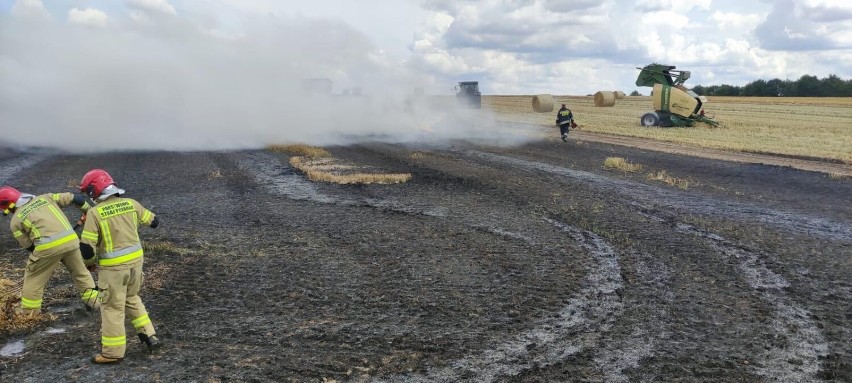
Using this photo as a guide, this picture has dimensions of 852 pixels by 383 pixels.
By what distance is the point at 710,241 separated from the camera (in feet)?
31.6

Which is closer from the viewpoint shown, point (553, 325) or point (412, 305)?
point (553, 325)

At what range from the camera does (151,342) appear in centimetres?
Answer: 552

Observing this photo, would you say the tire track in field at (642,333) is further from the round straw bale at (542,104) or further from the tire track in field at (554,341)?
the round straw bale at (542,104)

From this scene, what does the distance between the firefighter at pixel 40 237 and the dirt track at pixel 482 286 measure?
438mm

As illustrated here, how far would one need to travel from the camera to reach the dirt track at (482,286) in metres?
5.34

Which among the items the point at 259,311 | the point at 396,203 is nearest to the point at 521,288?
the point at 259,311

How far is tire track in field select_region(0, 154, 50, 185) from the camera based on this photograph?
15.9 m

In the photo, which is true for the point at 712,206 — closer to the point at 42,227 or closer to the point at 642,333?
the point at 642,333

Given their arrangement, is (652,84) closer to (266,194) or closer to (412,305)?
(266,194)

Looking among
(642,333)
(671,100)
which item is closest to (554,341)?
(642,333)

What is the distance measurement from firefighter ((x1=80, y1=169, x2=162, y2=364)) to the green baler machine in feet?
99.5

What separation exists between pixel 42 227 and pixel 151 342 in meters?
1.68

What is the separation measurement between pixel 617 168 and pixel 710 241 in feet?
27.5

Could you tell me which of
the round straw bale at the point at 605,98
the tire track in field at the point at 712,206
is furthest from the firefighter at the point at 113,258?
the round straw bale at the point at 605,98
